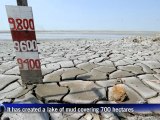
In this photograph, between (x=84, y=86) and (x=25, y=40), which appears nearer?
(x=25, y=40)

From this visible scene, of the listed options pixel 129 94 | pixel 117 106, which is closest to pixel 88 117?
pixel 117 106

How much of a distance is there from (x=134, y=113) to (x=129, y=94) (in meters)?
0.41

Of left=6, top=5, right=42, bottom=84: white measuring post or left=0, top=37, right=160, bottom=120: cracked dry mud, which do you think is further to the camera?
left=6, top=5, right=42, bottom=84: white measuring post

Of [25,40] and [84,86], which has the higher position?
[25,40]

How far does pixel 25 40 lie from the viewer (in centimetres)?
254

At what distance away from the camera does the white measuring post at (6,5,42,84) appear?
2418mm

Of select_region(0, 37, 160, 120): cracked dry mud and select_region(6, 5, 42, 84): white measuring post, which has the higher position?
select_region(6, 5, 42, 84): white measuring post
